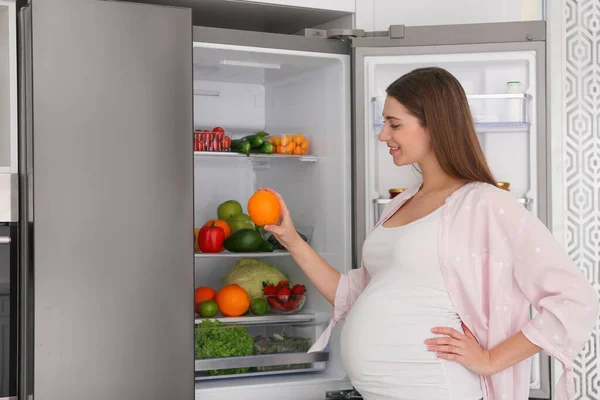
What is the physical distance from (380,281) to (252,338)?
A: 1.05 m

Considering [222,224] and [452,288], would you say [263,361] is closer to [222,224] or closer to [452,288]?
[222,224]

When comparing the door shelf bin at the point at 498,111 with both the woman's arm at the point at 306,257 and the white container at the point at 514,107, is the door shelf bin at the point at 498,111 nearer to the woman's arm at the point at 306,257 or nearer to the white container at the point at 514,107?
the white container at the point at 514,107

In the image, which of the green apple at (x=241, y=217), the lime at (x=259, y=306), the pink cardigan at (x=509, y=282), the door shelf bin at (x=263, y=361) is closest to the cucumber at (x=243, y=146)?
the green apple at (x=241, y=217)

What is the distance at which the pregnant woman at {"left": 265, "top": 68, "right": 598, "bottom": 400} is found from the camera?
1778 mm

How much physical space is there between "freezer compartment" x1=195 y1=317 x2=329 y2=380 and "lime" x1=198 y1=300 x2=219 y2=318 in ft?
0.19

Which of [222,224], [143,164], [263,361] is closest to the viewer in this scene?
[143,164]

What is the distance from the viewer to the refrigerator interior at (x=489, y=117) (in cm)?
263

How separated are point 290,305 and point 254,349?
0.66 ft

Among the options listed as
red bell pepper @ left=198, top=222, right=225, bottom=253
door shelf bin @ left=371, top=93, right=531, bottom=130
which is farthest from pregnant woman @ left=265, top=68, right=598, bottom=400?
red bell pepper @ left=198, top=222, right=225, bottom=253

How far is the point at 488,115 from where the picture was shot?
8.66 ft

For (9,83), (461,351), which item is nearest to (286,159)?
(9,83)

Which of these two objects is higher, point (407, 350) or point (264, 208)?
point (264, 208)

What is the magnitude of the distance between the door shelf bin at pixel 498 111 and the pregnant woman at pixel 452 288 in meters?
0.75

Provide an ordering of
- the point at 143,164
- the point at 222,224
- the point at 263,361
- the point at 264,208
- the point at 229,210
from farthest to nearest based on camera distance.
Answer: the point at 229,210 < the point at 222,224 < the point at 263,361 < the point at 143,164 < the point at 264,208
